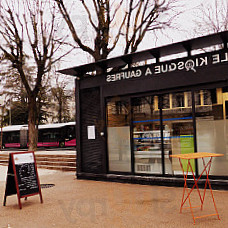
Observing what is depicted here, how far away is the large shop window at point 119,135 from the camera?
30.1ft

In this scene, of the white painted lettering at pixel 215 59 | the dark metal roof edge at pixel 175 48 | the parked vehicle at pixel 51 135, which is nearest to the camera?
the dark metal roof edge at pixel 175 48

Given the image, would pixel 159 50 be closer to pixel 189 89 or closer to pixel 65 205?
pixel 189 89

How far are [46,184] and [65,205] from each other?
333cm

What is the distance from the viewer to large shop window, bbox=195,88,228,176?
7.46 m

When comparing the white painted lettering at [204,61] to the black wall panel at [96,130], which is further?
the black wall panel at [96,130]

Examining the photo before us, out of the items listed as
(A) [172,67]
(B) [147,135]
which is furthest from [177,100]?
(B) [147,135]

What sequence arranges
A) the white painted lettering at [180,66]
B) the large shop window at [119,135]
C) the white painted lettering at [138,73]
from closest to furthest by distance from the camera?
the white painted lettering at [180,66], the white painted lettering at [138,73], the large shop window at [119,135]

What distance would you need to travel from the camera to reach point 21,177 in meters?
6.59

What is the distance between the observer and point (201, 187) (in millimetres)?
Answer: 7551

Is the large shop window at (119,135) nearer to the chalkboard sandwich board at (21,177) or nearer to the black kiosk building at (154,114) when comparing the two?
the black kiosk building at (154,114)

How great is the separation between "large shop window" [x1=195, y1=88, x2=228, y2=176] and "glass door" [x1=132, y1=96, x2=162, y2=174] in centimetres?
129

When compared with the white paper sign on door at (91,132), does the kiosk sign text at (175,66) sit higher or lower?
higher

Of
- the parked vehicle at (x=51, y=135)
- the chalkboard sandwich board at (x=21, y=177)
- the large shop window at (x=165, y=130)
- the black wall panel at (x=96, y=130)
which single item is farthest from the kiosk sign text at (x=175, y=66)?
the parked vehicle at (x=51, y=135)

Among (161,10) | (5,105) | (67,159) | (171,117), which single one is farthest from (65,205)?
(5,105)
